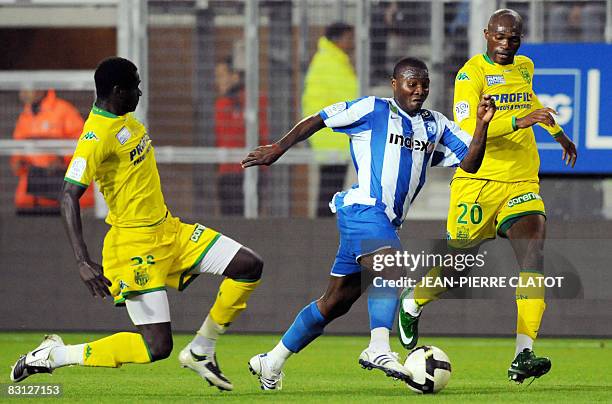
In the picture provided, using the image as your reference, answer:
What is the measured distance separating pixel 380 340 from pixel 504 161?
7.05 ft

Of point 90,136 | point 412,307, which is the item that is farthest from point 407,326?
point 90,136

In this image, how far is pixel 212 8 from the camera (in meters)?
13.6

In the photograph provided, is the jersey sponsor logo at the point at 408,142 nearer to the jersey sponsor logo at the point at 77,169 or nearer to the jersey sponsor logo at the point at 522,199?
the jersey sponsor logo at the point at 522,199

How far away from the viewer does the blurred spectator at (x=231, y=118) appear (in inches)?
544

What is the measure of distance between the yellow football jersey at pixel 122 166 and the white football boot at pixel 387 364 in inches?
61.1

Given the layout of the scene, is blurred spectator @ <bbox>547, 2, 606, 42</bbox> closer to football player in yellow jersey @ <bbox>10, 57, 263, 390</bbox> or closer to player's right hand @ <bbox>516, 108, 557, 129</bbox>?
player's right hand @ <bbox>516, 108, 557, 129</bbox>

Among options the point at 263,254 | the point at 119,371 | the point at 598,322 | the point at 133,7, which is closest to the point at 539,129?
the point at 598,322

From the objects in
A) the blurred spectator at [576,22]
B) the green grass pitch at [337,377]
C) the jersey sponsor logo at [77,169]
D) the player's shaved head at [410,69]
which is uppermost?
the blurred spectator at [576,22]

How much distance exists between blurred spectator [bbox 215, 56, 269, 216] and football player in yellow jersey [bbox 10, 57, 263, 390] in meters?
4.64

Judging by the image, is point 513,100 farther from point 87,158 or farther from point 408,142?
point 87,158

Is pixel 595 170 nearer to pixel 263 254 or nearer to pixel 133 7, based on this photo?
pixel 263 254

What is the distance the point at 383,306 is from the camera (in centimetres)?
889

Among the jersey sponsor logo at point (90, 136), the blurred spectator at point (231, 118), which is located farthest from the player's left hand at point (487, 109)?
the blurred spectator at point (231, 118)

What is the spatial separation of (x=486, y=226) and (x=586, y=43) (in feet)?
12.0
